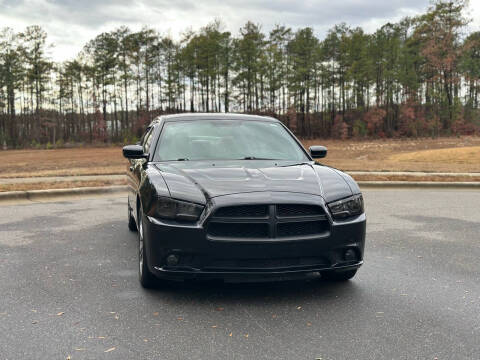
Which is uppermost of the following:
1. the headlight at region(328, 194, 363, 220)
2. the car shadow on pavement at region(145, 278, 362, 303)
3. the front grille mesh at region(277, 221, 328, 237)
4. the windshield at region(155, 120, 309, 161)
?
the windshield at region(155, 120, 309, 161)

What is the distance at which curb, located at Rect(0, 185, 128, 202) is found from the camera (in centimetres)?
1095

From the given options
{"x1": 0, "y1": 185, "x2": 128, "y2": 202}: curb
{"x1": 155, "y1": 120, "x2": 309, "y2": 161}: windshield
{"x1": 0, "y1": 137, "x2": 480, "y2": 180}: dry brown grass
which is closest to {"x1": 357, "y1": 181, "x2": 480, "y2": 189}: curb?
{"x1": 0, "y1": 137, "x2": 480, "y2": 180}: dry brown grass

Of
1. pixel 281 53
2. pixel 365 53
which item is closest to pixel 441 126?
pixel 365 53

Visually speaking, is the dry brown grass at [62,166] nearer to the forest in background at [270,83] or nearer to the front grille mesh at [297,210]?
the front grille mesh at [297,210]

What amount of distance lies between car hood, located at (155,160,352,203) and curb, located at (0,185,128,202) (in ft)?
23.8

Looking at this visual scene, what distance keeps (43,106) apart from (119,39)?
52.7 feet

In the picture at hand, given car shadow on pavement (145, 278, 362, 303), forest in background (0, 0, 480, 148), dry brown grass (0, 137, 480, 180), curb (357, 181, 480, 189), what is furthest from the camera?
forest in background (0, 0, 480, 148)

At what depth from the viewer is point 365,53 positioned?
230 feet

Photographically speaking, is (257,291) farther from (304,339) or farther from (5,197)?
(5,197)

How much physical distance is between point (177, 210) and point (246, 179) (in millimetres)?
664

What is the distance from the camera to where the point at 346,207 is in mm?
4223

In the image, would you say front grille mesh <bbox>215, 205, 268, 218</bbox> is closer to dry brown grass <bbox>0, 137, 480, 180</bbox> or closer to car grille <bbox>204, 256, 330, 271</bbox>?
car grille <bbox>204, 256, 330, 271</bbox>

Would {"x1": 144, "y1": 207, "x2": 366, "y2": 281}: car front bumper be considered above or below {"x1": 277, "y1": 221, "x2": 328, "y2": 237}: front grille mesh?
below

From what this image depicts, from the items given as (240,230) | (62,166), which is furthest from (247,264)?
(62,166)
